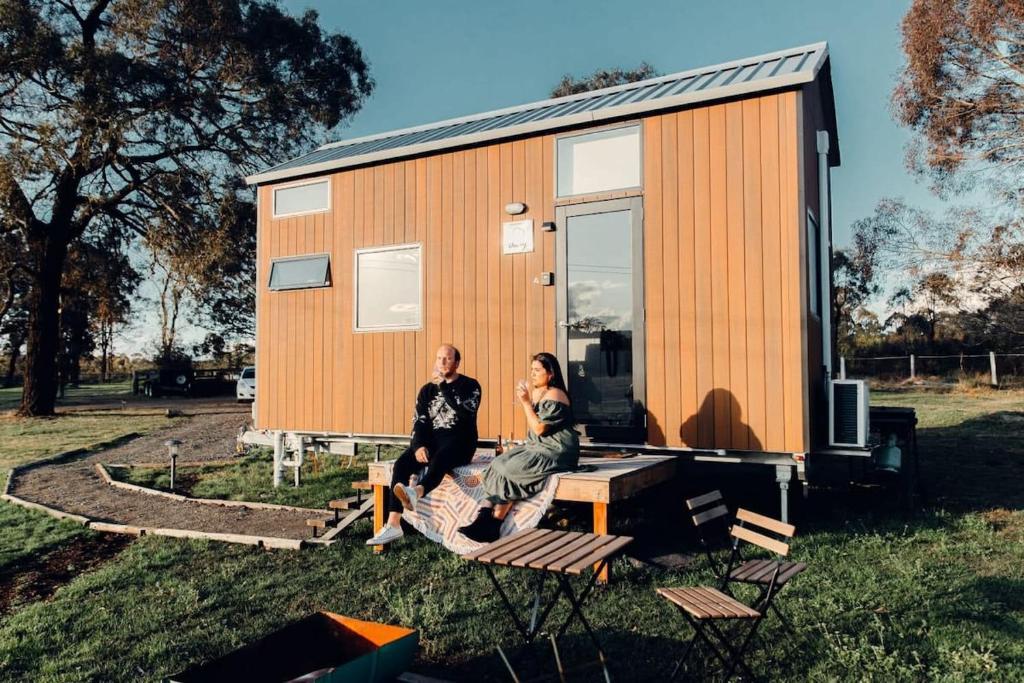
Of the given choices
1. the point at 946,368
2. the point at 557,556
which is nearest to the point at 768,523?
the point at 557,556

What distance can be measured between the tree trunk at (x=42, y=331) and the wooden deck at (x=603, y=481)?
15.5m

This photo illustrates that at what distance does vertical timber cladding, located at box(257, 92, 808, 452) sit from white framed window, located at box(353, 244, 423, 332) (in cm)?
10

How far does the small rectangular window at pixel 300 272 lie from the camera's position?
7.66 m

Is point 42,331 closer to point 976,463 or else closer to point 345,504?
point 345,504

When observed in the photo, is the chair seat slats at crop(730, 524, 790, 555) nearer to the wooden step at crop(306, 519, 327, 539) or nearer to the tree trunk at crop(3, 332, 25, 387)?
the wooden step at crop(306, 519, 327, 539)

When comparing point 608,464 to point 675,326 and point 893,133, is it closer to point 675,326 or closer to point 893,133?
point 675,326

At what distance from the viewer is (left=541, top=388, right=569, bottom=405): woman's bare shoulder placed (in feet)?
16.4

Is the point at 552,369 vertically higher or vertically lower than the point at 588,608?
higher

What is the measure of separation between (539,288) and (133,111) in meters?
13.8

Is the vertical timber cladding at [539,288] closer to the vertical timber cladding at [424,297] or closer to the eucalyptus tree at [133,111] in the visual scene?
the vertical timber cladding at [424,297]

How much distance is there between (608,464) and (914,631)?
2233 mm

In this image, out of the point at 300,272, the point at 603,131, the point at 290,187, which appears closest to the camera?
the point at 603,131

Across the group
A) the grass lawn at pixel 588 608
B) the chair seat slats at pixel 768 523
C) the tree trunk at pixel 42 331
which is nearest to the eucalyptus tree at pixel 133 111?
the tree trunk at pixel 42 331

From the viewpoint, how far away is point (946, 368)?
22.2 metres
